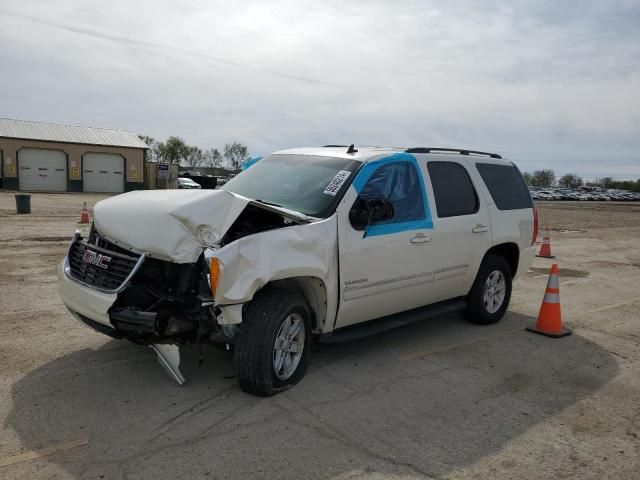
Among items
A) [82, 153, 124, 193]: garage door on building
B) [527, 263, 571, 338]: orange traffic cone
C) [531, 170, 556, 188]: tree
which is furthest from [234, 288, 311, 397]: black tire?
[531, 170, 556, 188]: tree

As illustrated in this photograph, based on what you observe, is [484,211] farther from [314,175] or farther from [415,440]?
[415,440]

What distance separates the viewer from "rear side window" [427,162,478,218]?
18.8ft

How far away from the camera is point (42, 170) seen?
4372 centimetres

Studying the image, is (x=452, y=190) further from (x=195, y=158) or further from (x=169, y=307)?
(x=195, y=158)

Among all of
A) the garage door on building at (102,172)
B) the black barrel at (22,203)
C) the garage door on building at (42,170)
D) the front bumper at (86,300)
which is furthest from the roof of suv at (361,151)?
the garage door on building at (102,172)

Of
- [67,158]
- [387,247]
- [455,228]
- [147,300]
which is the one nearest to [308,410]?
[147,300]

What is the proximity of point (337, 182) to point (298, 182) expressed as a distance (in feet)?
1.56

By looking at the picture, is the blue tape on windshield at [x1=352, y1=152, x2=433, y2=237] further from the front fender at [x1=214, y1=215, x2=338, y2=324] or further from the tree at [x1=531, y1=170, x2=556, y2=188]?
the tree at [x1=531, y1=170, x2=556, y2=188]

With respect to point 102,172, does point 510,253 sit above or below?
below

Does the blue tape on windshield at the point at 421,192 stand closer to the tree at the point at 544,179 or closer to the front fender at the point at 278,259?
the front fender at the point at 278,259

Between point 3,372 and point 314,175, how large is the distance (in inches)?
121

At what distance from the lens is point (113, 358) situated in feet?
16.2

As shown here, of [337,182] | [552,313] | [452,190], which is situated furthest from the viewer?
[552,313]

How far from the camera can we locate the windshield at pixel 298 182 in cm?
480
